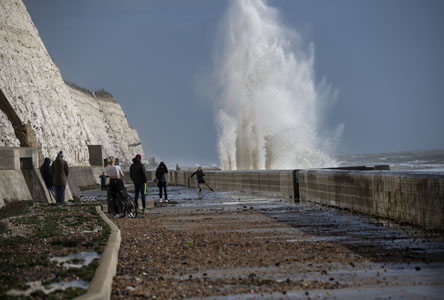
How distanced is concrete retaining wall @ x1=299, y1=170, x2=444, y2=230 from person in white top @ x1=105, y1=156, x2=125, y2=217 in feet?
17.0

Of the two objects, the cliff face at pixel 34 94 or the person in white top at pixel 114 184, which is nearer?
the person in white top at pixel 114 184

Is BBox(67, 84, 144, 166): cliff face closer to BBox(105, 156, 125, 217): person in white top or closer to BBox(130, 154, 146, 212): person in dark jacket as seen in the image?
BBox(130, 154, 146, 212): person in dark jacket

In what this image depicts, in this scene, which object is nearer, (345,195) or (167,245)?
(167,245)

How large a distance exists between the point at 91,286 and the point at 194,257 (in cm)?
336

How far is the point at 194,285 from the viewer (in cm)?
720

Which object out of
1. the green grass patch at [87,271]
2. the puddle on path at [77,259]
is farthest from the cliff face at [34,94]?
the green grass patch at [87,271]

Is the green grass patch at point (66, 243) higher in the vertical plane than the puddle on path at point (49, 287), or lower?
higher

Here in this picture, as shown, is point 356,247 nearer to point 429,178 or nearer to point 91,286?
point 429,178

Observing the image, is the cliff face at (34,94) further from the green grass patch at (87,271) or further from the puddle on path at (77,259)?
the green grass patch at (87,271)

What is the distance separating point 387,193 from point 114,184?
673 cm

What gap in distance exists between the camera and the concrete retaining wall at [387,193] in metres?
11.4

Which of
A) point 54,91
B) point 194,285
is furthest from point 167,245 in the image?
point 54,91

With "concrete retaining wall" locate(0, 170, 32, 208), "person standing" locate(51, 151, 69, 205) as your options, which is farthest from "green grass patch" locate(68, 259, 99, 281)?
"person standing" locate(51, 151, 69, 205)

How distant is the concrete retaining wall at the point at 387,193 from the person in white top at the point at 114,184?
5.19 m
